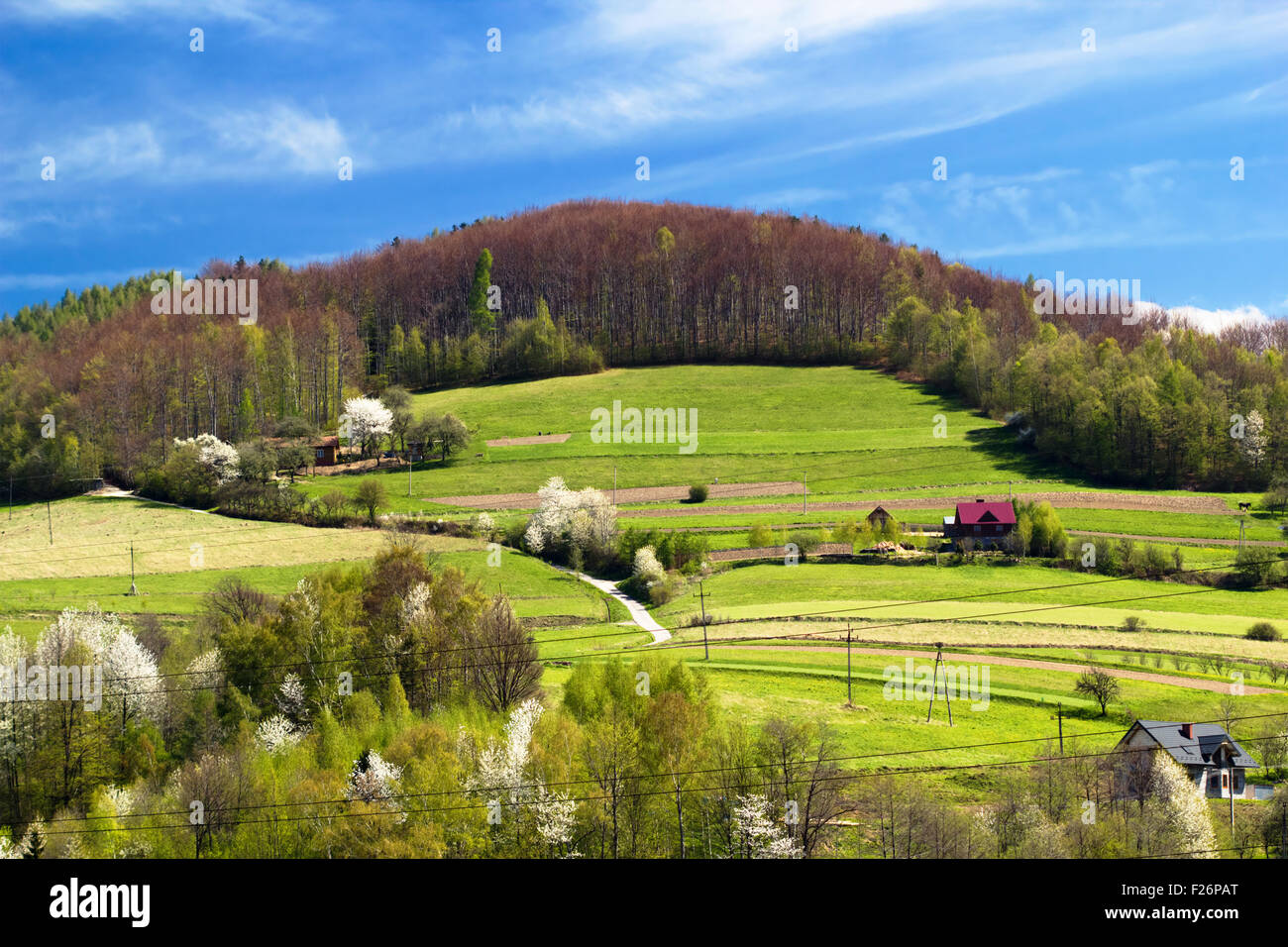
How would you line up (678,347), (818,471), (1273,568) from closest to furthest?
(1273,568)
(818,471)
(678,347)

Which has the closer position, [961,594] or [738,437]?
[961,594]

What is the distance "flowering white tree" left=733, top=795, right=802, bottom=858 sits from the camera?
34500mm

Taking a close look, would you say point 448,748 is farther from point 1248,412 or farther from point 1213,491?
point 1248,412

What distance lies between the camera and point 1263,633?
5859cm

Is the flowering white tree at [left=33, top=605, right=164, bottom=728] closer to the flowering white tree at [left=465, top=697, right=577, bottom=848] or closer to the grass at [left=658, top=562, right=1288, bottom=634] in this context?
the flowering white tree at [left=465, top=697, right=577, bottom=848]

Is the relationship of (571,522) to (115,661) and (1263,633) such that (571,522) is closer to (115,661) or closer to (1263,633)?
(115,661)

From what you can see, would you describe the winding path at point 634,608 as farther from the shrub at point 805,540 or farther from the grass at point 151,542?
the shrub at point 805,540

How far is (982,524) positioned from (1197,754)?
1646 inches

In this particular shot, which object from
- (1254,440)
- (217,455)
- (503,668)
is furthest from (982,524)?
(217,455)

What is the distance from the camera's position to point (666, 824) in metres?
37.3

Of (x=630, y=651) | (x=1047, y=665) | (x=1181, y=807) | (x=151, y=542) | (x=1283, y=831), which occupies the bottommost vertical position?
(x=1283, y=831)

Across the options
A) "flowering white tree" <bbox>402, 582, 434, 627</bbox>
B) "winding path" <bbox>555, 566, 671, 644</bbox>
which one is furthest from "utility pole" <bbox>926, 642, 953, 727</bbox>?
"flowering white tree" <bbox>402, 582, 434, 627</bbox>
